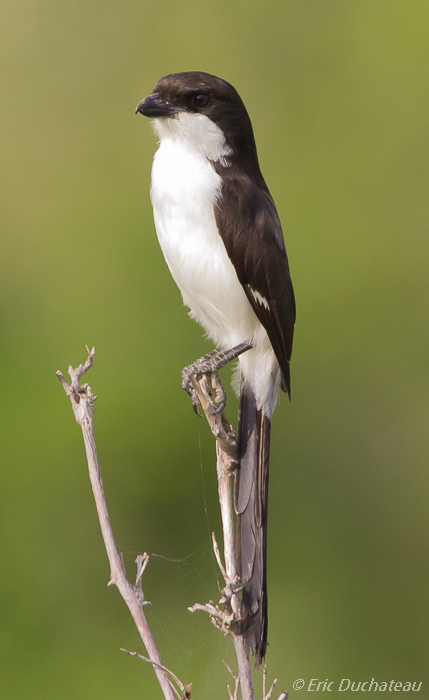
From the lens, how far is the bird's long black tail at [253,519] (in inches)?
58.0

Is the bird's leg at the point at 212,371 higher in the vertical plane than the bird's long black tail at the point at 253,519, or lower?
higher

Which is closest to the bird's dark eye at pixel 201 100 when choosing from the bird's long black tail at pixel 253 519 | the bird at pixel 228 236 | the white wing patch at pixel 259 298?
the bird at pixel 228 236

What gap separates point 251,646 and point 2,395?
4.90 ft

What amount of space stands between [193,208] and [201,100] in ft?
0.74

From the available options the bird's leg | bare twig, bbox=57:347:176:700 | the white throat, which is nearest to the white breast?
the white throat

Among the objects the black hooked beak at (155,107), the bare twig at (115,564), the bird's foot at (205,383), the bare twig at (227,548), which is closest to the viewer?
the bare twig at (115,564)

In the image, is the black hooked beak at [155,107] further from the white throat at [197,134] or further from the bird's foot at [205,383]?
the bird's foot at [205,383]

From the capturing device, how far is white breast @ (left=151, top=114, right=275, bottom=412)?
1672 millimetres

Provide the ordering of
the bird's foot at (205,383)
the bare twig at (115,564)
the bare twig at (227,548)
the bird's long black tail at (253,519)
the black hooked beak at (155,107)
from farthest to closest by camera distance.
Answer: the bird's foot at (205,383) < the black hooked beak at (155,107) < the bird's long black tail at (253,519) < the bare twig at (227,548) < the bare twig at (115,564)

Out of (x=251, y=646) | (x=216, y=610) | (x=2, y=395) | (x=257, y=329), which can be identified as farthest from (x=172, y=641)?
(x=2, y=395)

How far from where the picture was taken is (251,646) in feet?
4.78

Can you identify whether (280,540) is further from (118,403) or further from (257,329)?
(257,329)

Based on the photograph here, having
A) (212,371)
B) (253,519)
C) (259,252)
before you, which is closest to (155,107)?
(259,252)

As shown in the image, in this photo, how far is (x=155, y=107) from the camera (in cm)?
163
